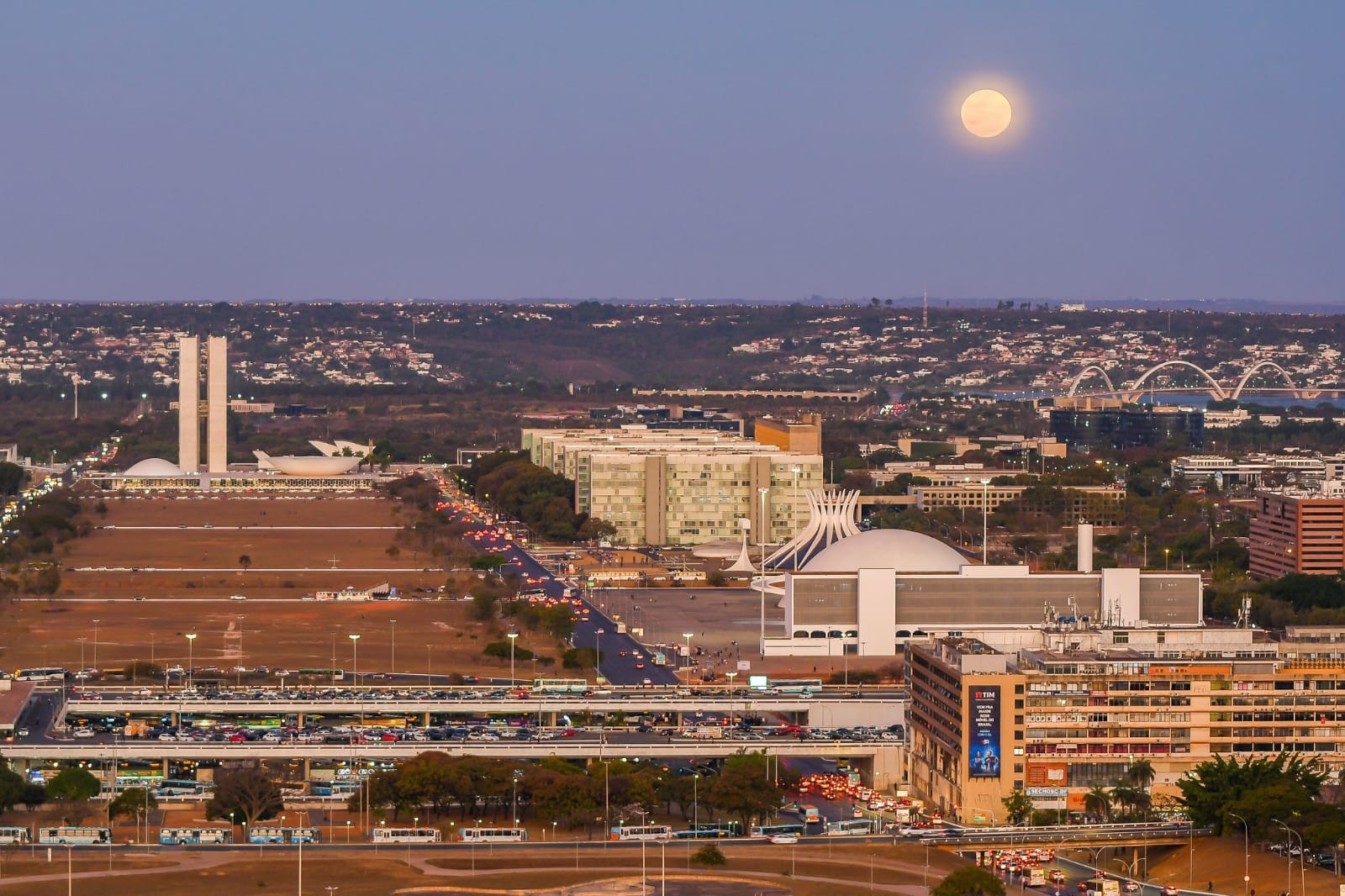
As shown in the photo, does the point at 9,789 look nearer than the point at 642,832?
No

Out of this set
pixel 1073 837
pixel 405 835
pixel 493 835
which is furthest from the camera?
pixel 493 835

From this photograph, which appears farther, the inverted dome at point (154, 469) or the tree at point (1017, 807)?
the inverted dome at point (154, 469)

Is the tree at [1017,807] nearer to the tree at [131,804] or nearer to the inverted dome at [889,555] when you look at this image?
the tree at [131,804]

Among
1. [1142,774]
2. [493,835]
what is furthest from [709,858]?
[1142,774]

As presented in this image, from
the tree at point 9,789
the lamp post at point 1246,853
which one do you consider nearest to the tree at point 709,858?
the lamp post at point 1246,853

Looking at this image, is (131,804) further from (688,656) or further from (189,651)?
(688,656)

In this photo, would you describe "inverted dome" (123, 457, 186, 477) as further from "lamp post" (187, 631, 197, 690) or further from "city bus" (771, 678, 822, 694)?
"city bus" (771, 678, 822, 694)

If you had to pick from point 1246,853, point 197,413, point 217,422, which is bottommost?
point 1246,853
